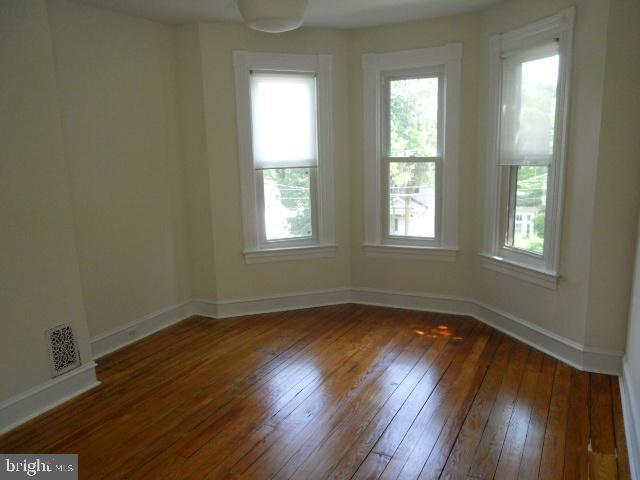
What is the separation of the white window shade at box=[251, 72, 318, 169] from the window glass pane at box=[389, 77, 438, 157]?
76cm

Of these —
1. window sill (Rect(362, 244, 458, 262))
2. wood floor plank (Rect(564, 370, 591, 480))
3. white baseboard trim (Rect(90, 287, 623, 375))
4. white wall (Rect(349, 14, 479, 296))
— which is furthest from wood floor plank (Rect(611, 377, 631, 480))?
window sill (Rect(362, 244, 458, 262))

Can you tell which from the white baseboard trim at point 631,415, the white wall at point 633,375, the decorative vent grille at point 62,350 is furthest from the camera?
the decorative vent grille at point 62,350

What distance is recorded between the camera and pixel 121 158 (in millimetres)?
3816

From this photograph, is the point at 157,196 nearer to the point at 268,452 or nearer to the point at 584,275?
the point at 268,452

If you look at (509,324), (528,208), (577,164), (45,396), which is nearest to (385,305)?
(509,324)

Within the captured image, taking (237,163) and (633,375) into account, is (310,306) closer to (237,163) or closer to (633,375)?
(237,163)

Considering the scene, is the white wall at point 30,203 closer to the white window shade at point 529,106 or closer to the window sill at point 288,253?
the window sill at point 288,253

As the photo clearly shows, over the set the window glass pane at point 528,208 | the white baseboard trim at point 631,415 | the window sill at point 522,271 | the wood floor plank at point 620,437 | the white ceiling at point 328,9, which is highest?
the white ceiling at point 328,9

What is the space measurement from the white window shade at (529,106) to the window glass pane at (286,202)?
71.5 inches

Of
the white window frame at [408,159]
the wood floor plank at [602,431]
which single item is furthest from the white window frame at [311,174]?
the wood floor plank at [602,431]

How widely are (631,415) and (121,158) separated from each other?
154 inches

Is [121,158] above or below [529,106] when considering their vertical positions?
below

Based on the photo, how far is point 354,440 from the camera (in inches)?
101

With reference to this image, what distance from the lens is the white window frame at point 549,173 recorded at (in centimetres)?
324
